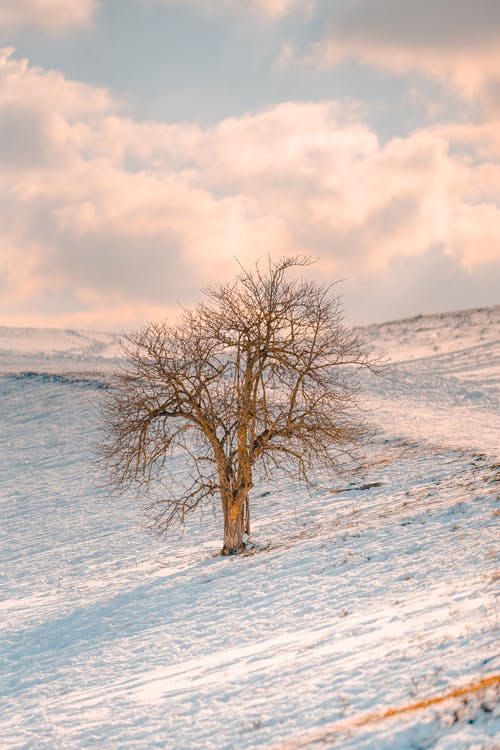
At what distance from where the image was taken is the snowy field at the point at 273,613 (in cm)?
1002

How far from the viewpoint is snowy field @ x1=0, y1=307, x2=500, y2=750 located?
10.0 metres

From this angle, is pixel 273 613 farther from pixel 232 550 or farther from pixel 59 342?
pixel 59 342

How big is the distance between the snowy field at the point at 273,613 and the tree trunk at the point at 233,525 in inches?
33.9

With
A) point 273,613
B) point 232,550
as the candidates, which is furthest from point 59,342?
point 273,613

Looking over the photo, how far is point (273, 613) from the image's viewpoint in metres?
15.0

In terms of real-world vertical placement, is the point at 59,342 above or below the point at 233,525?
above

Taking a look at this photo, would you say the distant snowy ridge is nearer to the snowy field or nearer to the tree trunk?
the snowy field

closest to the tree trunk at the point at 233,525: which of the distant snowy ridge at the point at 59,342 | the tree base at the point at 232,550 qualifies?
the tree base at the point at 232,550

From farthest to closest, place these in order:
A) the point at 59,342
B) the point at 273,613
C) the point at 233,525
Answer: the point at 59,342
the point at 233,525
the point at 273,613

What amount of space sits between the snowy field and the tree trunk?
0.86 metres

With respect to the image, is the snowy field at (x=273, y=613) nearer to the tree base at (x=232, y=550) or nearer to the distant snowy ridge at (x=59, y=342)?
the tree base at (x=232, y=550)

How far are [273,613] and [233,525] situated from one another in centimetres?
539

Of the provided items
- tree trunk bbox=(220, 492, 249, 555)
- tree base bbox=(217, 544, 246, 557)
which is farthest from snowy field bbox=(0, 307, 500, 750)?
tree trunk bbox=(220, 492, 249, 555)

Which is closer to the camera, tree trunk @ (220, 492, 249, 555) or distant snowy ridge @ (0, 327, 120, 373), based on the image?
tree trunk @ (220, 492, 249, 555)
